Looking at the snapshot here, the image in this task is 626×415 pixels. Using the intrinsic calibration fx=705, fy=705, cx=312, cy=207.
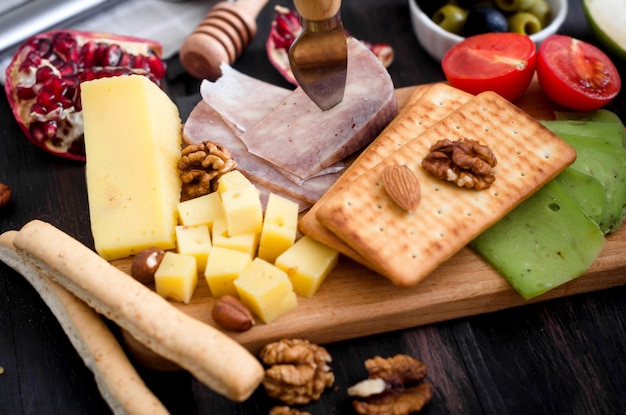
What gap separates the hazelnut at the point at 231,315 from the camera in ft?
6.81

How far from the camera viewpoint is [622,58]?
120 inches

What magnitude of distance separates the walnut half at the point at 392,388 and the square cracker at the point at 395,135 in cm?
29

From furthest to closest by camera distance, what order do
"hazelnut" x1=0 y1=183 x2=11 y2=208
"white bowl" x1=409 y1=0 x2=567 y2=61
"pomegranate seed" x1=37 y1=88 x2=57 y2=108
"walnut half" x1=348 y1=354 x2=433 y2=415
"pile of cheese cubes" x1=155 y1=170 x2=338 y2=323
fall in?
1. "white bowl" x1=409 y1=0 x2=567 y2=61
2. "pomegranate seed" x1=37 y1=88 x2=57 y2=108
3. "hazelnut" x1=0 y1=183 x2=11 y2=208
4. "pile of cheese cubes" x1=155 y1=170 x2=338 y2=323
5. "walnut half" x1=348 y1=354 x2=433 y2=415

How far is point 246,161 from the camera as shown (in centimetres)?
256

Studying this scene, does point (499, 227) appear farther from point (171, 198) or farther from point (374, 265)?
point (171, 198)

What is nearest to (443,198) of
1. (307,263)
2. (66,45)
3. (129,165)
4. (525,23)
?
(307,263)

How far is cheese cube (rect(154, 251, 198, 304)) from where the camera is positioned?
7.04 feet

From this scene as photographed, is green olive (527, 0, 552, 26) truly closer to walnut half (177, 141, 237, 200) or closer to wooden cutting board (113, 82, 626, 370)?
wooden cutting board (113, 82, 626, 370)

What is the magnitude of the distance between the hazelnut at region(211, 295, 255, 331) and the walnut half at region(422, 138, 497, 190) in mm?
746

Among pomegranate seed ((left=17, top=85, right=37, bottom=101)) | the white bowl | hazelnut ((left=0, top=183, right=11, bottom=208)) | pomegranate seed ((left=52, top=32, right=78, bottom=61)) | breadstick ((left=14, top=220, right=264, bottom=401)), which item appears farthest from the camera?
the white bowl

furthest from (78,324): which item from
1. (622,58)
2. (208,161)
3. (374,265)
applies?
(622,58)

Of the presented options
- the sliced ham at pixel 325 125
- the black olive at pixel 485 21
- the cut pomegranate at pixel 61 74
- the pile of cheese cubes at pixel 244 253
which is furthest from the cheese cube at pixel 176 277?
the black olive at pixel 485 21

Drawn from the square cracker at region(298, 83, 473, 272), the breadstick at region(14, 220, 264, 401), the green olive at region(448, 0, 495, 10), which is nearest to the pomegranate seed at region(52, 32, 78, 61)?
the breadstick at region(14, 220, 264, 401)

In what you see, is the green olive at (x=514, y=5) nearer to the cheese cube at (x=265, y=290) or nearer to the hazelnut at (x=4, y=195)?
the cheese cube at (x=265, y=290)
